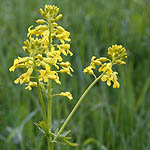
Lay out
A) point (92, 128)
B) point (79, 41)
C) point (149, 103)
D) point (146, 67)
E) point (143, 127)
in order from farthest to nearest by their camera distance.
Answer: point (79, 41), point (146, 67), point (149, 103), point (92, 128), point (143, 127)

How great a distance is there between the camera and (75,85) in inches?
171

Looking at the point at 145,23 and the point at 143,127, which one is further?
the point at 145,23

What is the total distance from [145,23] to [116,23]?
618 millimetres

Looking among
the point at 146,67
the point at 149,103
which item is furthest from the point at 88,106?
the point at 146,67

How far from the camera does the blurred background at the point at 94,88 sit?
11.6 ft

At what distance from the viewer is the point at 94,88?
4613mm

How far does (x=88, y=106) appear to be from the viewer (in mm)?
4281

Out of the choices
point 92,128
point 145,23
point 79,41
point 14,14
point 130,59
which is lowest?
point 92,128

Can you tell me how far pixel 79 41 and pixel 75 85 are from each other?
5.22ft

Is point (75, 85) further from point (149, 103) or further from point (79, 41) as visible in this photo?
point (79, 41)

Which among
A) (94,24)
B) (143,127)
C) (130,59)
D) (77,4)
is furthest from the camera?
(77,4)

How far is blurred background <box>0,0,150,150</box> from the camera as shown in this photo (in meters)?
3.53

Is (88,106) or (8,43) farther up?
(8,43)

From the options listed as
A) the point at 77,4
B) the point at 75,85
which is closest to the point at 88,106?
the point at 75,85
